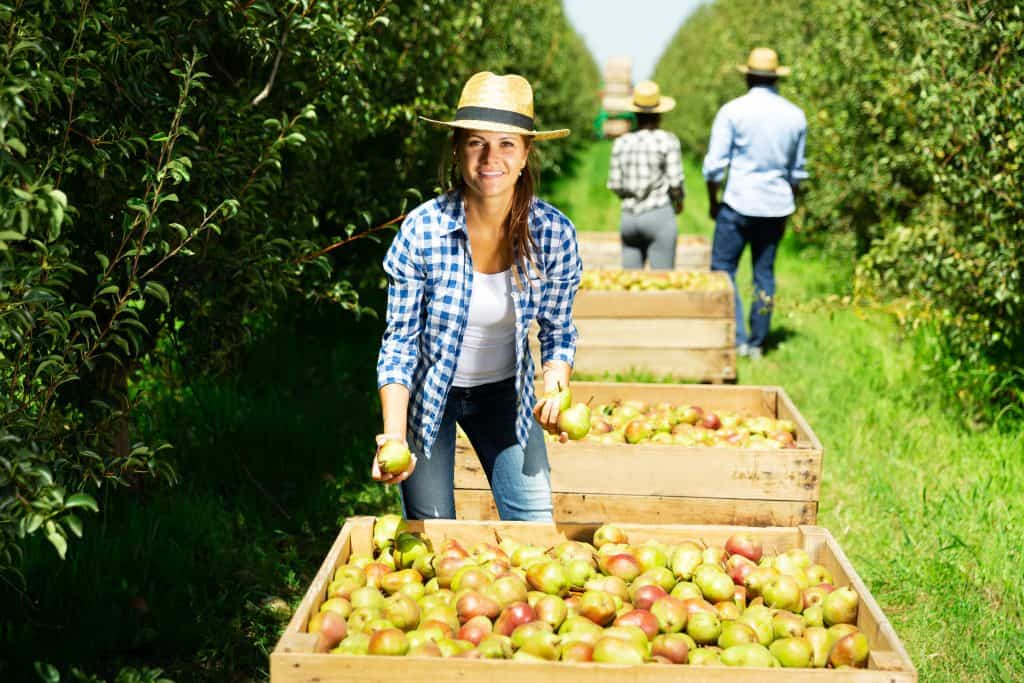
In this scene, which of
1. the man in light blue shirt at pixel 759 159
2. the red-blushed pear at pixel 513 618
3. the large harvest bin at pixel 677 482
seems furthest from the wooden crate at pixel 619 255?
the red-blushed pear at pixel 513 618

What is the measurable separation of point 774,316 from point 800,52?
669 cm

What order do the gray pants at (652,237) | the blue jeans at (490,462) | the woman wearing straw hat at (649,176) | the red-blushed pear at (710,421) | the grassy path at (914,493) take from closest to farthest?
the blue jeans at (490,462) < the grassy path at (914,493) < the red-blushed pear at (710,421) < the woman wearing straw hat at (649,176) < the gray pants at (652,237)

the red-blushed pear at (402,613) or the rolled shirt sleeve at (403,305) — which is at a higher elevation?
the rolled shirt sleeve at (403,305)

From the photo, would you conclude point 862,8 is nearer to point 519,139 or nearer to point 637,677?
point 519,139

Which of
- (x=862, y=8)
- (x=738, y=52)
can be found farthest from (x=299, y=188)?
(x=738, y=52)

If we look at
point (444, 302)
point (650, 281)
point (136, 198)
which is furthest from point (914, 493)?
point (136, 198)

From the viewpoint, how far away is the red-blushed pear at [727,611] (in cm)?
272

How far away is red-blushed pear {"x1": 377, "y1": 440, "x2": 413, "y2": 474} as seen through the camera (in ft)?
9.41

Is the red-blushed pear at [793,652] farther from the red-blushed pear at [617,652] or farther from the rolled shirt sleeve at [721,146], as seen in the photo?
the rolled shirt sleeve at [721,146]

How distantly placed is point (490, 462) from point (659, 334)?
371 centimetres

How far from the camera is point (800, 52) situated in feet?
47.5

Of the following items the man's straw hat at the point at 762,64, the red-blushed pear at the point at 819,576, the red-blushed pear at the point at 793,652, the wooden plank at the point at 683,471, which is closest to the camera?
the red-blushed pear at the point at 793,652

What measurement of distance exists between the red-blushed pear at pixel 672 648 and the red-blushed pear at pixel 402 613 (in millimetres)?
606

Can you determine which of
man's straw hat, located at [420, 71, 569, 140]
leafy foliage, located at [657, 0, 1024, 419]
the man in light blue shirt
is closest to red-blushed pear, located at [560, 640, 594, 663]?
man's straw hat, located at [420, 71, 569, 140]
